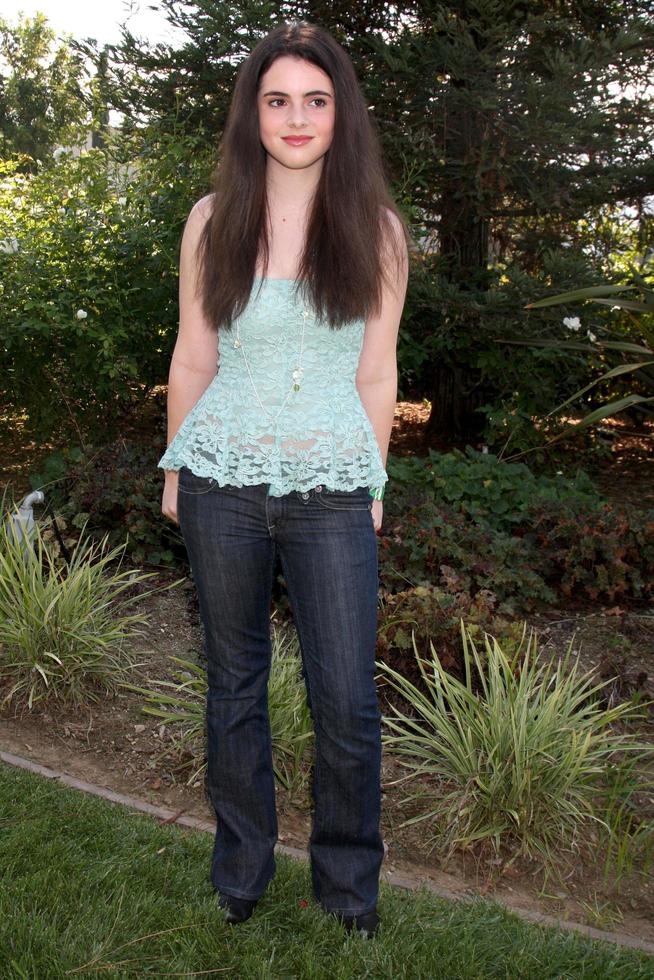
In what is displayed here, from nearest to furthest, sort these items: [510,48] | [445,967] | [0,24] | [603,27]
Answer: [445,967], [510,48], [603,27], [0,24]

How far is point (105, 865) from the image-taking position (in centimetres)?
264

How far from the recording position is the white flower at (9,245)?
546cm

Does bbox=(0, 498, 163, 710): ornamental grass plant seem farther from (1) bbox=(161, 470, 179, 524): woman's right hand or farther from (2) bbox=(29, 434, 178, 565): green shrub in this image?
(1) bbox=(161, 470, 179, 524): woman's right hand

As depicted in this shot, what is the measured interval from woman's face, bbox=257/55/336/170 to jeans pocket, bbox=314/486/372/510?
2.31ft

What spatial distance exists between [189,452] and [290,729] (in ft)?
4.28

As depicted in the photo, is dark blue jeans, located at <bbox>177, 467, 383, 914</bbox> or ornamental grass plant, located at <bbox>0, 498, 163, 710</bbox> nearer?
dark blue jeans, located at <bbox>177, 467, 383, 914</bbox>

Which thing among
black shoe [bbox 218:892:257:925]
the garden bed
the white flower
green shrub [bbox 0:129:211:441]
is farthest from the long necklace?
the white flower

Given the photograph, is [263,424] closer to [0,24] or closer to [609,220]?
[609,220]

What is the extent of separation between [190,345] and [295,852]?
4.84 ft

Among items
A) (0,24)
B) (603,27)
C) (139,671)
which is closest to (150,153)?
(603,27)

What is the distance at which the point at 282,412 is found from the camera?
84.6 inches

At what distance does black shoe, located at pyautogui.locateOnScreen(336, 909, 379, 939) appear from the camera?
2363 millimetres

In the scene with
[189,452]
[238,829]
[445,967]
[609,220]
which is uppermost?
[609,220]

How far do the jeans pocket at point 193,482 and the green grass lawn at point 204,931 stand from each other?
101 centimetres
